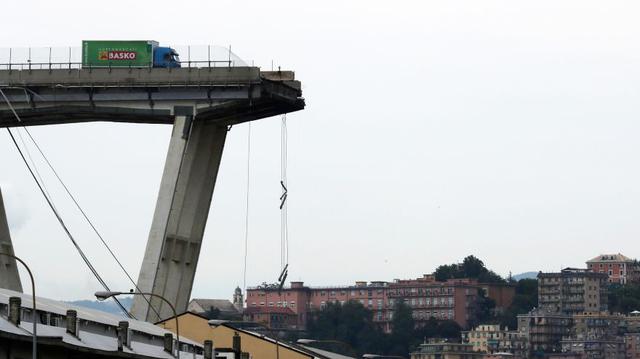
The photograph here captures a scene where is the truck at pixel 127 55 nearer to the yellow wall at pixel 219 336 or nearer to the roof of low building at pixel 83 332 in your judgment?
the yellow wall at pixel 219 336

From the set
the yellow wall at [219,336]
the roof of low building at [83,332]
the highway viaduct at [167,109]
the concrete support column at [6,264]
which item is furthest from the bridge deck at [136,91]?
the roof of low building at [83,332]

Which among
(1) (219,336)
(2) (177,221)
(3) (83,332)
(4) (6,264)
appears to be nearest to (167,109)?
(2) (177,221)

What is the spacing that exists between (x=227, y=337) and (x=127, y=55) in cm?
2125

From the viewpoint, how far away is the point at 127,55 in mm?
124750

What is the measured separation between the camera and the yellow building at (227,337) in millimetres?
111875

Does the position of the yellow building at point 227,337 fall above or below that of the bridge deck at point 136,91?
below

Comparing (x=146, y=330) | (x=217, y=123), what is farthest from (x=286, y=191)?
(x=146, y=330)

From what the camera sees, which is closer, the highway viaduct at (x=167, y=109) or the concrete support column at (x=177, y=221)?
the highway viaduct at (x=167, y=109)

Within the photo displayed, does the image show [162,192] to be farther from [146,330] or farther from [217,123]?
[146,330]

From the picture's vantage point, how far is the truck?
407ft

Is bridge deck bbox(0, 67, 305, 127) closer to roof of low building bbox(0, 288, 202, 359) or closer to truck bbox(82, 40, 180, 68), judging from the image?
truck bbox(82, 40, 180, 68)

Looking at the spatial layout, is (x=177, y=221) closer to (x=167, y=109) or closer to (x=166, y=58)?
(x=167, y=109)

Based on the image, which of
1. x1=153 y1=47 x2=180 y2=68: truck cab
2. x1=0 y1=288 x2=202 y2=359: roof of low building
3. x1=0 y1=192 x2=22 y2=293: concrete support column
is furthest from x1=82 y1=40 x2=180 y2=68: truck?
x1=0 y1=288 x2=202 y2=359: roof of low building

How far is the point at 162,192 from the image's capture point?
12381 centimetres
